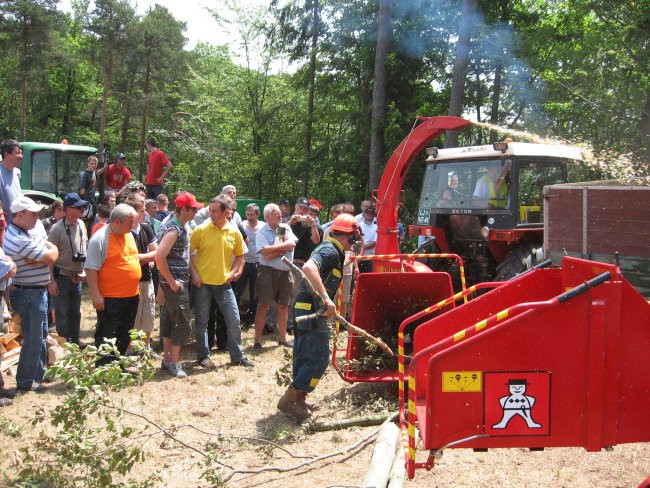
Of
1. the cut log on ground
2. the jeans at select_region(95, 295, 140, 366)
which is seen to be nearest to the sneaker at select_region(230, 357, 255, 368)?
the jeans at select_region(95, 295, 140, 366)

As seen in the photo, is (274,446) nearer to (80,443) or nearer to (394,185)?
(80,443)

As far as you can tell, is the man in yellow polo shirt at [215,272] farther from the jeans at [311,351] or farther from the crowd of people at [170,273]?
the jeans at [311,351]

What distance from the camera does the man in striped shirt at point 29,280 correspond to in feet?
17.6

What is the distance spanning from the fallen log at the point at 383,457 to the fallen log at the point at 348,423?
0.62 meters

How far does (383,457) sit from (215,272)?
128 inches

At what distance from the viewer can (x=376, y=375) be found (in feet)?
18.0

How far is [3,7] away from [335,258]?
26.9m

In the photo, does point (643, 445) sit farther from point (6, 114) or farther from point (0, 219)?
point (6, 114)

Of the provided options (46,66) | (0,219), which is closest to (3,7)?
(46,66)

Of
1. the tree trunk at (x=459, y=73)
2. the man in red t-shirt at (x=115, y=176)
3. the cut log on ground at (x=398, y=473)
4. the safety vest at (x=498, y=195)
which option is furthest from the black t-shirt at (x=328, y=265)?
the tree trunk at (x=459, y=73)

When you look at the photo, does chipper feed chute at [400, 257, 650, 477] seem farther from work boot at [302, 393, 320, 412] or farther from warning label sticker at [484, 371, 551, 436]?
work boot at [302, 393, 320, 412]

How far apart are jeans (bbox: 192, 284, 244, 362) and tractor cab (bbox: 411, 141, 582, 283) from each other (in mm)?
3299

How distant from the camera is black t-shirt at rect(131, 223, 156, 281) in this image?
6.73 metres

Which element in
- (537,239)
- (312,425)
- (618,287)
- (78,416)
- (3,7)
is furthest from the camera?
(3,7)
